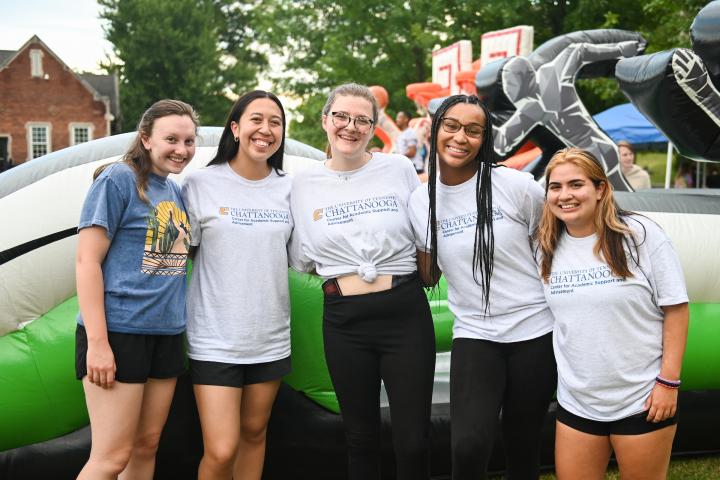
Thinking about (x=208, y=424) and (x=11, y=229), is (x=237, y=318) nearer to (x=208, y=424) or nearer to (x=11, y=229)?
(x=208, y=424)

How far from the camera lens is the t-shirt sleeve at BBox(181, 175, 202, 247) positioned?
2.54m

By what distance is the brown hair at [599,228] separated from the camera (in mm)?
2289

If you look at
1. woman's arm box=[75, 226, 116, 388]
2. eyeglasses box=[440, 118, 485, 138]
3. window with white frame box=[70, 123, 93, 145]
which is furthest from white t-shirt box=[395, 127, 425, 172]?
window with white frame box=[70, 123, 93, 145]

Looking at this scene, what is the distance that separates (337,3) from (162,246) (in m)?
20.2

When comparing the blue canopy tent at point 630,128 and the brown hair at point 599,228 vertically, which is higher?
the blue canopy tent at point 630,128

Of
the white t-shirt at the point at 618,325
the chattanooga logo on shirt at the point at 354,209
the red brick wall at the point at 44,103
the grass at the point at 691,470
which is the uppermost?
the red brick wall at the point at 44,103

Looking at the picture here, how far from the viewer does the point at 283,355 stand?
2.64m

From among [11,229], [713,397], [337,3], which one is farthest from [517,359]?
[337,3]

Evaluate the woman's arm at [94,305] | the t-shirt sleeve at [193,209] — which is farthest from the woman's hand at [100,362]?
the t-shirt sleeve at [193,209]

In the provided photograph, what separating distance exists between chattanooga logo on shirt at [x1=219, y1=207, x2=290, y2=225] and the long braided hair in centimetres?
51

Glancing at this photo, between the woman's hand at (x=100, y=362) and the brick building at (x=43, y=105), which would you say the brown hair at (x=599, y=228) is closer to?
the woman's hand at (x=100, y=362)

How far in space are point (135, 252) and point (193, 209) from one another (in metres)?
0.28

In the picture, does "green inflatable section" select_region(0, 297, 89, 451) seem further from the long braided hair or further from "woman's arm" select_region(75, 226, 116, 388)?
the long braided hair

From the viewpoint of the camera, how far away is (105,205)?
230 centimetres
